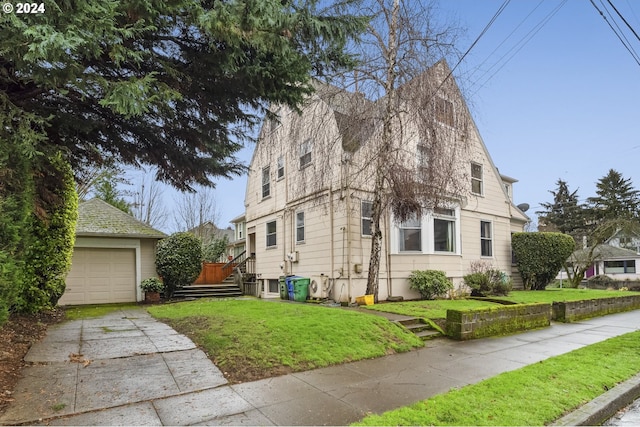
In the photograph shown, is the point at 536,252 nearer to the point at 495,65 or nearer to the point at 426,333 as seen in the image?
the point at 495,65

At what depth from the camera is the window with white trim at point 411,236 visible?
1270 centimetres

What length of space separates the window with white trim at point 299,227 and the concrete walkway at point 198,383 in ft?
23.8

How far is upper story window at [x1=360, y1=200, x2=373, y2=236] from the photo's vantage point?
12.2 m

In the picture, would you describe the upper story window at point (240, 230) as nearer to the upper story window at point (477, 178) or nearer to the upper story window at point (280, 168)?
the upper story window at point (280, 168)

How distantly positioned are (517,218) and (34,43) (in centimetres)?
1925

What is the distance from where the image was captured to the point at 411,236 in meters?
12.9

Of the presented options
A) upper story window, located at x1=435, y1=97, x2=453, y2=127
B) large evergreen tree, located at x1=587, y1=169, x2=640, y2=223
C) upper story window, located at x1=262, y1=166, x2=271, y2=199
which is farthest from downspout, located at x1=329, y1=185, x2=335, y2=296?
large evergreen tree, located at x1=587, y1=169, x2=640, y2=223

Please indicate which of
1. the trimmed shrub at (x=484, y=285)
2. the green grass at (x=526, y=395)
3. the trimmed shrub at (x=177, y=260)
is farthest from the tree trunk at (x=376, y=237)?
the trimmed shrub at (x=177, y=260)

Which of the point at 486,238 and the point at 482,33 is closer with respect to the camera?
the point at 482,33

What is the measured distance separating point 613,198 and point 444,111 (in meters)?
42.4

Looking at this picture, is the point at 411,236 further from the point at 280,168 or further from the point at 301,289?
the point at 280,168

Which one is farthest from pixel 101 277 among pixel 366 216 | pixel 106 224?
pixel 366 216

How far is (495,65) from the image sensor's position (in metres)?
9.38

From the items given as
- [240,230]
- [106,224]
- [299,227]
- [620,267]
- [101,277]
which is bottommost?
[620,267]
